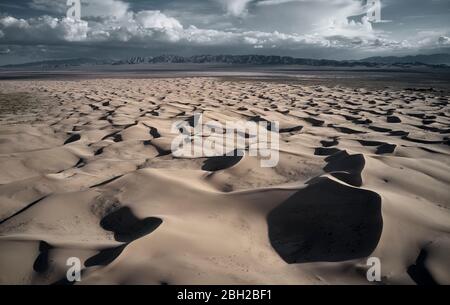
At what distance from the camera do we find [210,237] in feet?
7.11

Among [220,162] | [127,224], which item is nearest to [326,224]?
[127,224]

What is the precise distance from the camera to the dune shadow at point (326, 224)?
6.70 feet

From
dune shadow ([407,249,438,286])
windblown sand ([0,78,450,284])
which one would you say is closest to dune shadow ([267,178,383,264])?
windblown sand ([0,78,450,284])

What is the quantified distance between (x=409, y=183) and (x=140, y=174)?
2.40 meters

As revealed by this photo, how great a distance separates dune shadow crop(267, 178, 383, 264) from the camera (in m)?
2.04

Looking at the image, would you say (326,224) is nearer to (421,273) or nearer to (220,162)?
(421,273)

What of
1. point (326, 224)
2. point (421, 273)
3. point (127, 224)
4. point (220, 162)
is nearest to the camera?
point (421, 273)

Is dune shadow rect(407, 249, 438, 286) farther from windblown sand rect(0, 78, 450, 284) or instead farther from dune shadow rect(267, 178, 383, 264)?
dune shadow rect(267, 178, 383, 264)

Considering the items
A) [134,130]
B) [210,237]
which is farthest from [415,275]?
[134,130]

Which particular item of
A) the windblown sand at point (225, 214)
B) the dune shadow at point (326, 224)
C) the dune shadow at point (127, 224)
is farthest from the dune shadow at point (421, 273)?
the dune shadow at point (127, 224)

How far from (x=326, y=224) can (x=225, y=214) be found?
2.34ft

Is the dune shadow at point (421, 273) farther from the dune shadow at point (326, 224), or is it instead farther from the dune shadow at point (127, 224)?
the dune shadow at point (127, 224)

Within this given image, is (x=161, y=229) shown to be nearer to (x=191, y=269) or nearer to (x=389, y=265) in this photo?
(x=191, y=269)

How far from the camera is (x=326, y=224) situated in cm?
230
